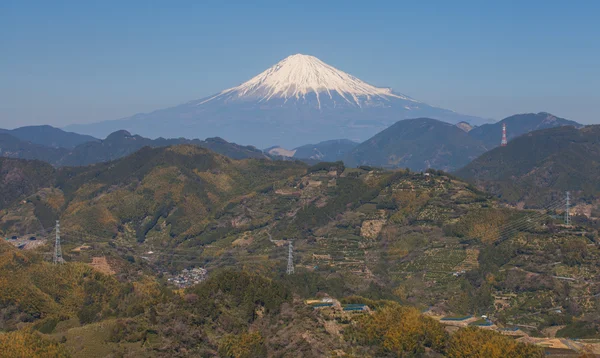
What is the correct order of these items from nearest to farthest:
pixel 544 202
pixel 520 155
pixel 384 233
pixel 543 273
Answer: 1. pixel 543 273
2. pixel 384 233
3. pixel 544 202
4. pixel 520 155

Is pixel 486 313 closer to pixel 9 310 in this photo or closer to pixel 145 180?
pixel 9 310

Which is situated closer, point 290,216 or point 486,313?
point 486,313

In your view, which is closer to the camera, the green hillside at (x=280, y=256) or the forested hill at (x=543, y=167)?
the green hillside at (x=280, y=256)

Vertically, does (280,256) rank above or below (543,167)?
below

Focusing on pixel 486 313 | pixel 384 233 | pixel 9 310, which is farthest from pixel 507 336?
pixel 384 233

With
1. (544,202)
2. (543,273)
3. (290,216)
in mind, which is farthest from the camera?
(544,202)

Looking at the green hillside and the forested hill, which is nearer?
the green hillside

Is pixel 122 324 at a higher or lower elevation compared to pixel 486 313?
higher

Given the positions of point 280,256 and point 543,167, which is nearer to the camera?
point 280,256

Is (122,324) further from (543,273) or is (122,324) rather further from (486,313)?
(543,273)
